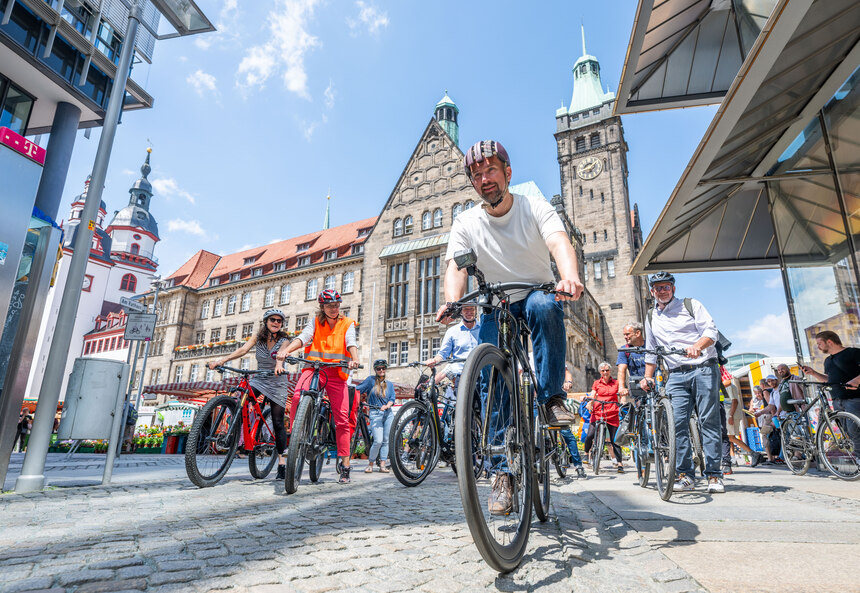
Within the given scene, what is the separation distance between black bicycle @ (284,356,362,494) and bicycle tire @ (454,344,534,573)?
282 centimetres

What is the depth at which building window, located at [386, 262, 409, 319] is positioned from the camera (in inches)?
1328

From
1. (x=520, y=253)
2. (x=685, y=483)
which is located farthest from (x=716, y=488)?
(x=520, y=253)

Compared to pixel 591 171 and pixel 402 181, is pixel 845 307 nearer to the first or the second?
pixel 402 181

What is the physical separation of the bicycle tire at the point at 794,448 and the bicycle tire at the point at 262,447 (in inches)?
276

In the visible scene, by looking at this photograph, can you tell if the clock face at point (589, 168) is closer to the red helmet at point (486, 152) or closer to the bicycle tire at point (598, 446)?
the bicycle tire at point (598, 446)

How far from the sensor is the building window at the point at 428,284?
32125mm

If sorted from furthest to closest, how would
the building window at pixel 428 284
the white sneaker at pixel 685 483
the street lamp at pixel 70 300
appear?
the building window at pixel 428 284 → the street lamp at pixel 70 300 → the white sneaker at pixel 685 483

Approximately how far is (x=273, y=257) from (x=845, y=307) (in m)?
46.3

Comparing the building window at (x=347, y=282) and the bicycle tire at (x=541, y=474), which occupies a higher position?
the building window at (x=347, y=282)

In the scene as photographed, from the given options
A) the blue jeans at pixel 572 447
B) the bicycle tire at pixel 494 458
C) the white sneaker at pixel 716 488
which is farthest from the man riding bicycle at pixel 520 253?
the blue jeans at pixel 572 447

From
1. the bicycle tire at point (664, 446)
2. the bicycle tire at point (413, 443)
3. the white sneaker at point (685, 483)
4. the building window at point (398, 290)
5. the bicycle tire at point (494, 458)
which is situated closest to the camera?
the bicycle tire at point (494, 458)

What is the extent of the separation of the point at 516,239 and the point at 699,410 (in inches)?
133

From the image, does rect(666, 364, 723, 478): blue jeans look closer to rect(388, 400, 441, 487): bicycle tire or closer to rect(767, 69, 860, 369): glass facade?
rect(388, 400, 441, 487): bicycle tire

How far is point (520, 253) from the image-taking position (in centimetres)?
287
